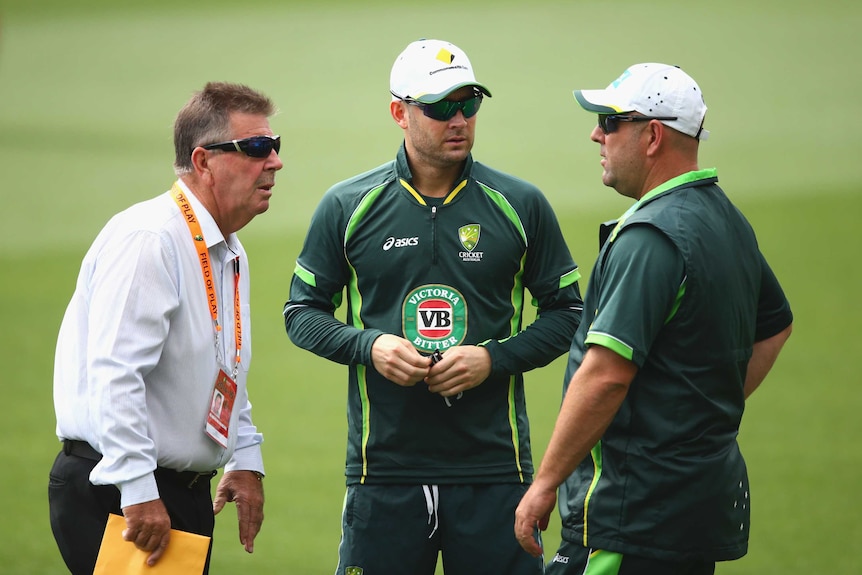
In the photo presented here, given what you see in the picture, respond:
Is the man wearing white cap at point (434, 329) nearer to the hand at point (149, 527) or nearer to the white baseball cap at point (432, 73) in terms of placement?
the white baseball cap at point (432, 73)

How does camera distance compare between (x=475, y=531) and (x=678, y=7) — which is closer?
(x=475, y=531)

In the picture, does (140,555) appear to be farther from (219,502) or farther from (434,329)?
(434,329)

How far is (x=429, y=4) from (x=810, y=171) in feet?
34.6

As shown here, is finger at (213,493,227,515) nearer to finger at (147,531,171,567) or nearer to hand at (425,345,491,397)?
finger at (147,531,171,567)

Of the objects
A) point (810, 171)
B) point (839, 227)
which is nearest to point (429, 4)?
point (810, 171)

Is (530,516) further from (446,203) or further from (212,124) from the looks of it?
(212,124)

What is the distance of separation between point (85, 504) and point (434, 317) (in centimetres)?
119

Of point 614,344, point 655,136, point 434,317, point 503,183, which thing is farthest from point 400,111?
point 614,344

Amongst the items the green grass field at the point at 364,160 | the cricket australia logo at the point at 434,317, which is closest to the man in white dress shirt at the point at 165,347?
the cricket australia logo at the point at 434,317

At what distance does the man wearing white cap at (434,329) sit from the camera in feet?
12.0

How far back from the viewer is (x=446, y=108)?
3680 mm

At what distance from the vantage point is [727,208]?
3.21 metres

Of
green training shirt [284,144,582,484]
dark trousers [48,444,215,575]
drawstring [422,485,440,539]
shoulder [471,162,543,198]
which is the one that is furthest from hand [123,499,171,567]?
shoulder [471,162,543,198]

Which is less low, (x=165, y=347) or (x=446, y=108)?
(x=446, y=108)
